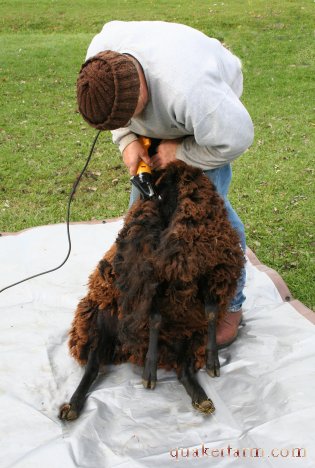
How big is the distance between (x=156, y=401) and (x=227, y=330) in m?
0.58

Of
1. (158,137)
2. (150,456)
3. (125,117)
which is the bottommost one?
(150,456)

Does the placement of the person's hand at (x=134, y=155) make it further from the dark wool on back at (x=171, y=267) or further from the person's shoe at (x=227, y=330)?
the person's shoe at (x=227, y=330)

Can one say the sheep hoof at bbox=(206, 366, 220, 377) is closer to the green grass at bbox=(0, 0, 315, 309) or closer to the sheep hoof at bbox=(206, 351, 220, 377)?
the sheep hoof at bbox=(206, 351, 220, 377)

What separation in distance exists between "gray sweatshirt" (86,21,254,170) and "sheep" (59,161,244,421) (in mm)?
198

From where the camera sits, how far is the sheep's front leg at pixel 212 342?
8.27ft

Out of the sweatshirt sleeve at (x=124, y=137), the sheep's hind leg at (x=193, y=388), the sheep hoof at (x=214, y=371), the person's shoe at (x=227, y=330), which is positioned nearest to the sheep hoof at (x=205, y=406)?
the sheep's hind leg at (x=193, y=388)

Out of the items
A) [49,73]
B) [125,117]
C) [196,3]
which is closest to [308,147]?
[125,117]

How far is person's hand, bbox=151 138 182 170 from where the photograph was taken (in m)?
2.62

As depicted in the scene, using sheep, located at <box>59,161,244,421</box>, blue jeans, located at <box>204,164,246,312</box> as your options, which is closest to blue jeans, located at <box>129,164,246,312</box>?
blue jeans, located at <box>204,164,246,312</box>

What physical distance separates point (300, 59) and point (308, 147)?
4.27 meters

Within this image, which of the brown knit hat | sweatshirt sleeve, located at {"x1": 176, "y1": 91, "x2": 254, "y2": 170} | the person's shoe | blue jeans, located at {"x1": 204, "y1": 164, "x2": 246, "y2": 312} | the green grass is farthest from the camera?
the green grass

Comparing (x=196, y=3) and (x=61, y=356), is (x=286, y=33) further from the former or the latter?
(x=61, y=356)

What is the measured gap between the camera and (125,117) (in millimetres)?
2248

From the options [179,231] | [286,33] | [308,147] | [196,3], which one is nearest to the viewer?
[179,231]
